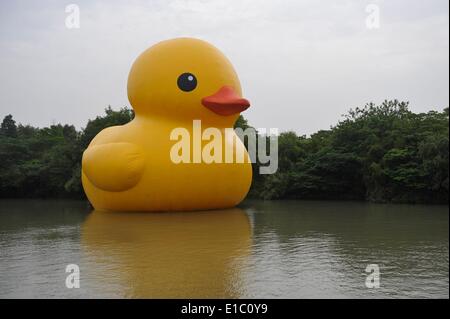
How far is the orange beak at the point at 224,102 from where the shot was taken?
12.8 m

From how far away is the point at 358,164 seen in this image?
68.5 feet

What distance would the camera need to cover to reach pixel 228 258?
21.7ft

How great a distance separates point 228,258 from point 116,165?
6.36 metres

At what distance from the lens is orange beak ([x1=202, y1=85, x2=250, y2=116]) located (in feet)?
42.1

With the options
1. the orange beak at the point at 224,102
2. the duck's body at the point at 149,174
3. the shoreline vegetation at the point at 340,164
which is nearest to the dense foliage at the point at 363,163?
the shoreline vegetation at the point at 340,164

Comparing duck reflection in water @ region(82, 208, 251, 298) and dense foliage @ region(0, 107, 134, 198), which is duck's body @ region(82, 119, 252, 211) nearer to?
duck reflection in water @ region(82, 208, 251, 298)

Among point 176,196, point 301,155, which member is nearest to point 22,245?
point 176,196

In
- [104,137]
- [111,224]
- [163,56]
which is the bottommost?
[111,224]

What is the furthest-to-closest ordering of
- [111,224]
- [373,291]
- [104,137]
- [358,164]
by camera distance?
1. [358,164]
2. [104,137]
3. [111,224]
4. [373,291]
